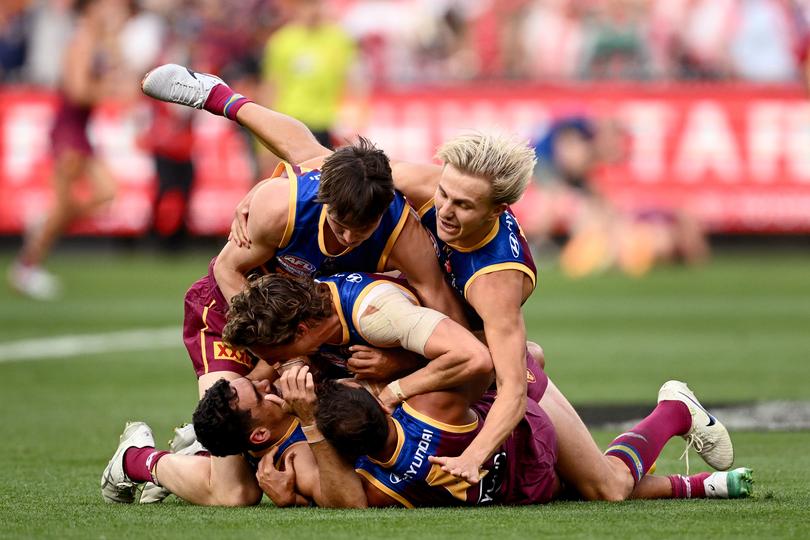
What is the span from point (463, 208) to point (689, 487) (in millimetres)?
1637

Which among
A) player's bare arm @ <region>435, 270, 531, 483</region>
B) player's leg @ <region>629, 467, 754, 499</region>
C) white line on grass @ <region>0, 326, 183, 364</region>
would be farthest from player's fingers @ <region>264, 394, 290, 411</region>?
white line on grass @ <region>0, 326, 183, 364</region>

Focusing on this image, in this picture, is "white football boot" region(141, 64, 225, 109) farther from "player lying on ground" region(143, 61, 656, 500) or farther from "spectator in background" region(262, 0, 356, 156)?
"spectator in background" region(262, 0, 356, 156)

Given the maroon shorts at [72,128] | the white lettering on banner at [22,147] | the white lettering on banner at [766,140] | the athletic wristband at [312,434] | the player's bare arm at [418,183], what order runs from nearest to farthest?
the athletic wristband at [312,434]
the player's bare arm at [418,183]
the maroon shorts at [72,128]
the white lettering on banner at [766,140]
the white lettering on banner at [22,147]

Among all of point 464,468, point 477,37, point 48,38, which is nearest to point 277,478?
point 464,468

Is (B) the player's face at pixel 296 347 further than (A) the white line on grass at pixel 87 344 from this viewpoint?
No

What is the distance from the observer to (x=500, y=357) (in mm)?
6027

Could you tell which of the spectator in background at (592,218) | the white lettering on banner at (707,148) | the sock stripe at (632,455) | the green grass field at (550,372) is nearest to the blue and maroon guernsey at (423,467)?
the green grass field at (550,372)

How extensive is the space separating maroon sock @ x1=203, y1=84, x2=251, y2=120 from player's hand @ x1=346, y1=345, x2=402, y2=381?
168 cm

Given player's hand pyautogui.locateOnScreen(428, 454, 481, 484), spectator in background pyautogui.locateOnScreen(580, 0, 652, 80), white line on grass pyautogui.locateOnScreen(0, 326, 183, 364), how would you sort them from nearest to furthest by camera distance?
player's hand pyautogui.locateOnScreen(428, 454, 481, 484) → white line on grass pyautogui.locateOnScreen(0, 326, 183, 364) → spectator in background pyautogui.locateOnScreen(580, 0, 652, 80)

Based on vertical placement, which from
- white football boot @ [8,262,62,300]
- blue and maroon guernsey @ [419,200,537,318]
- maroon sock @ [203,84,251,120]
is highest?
maroon sock @ [203,84,251,120]

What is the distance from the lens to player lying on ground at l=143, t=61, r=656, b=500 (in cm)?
598

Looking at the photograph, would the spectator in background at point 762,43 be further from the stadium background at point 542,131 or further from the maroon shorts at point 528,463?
the maroon shorts at point 528,463

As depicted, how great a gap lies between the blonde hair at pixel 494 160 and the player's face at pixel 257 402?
4.09 ft

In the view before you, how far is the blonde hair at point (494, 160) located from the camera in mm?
6152
